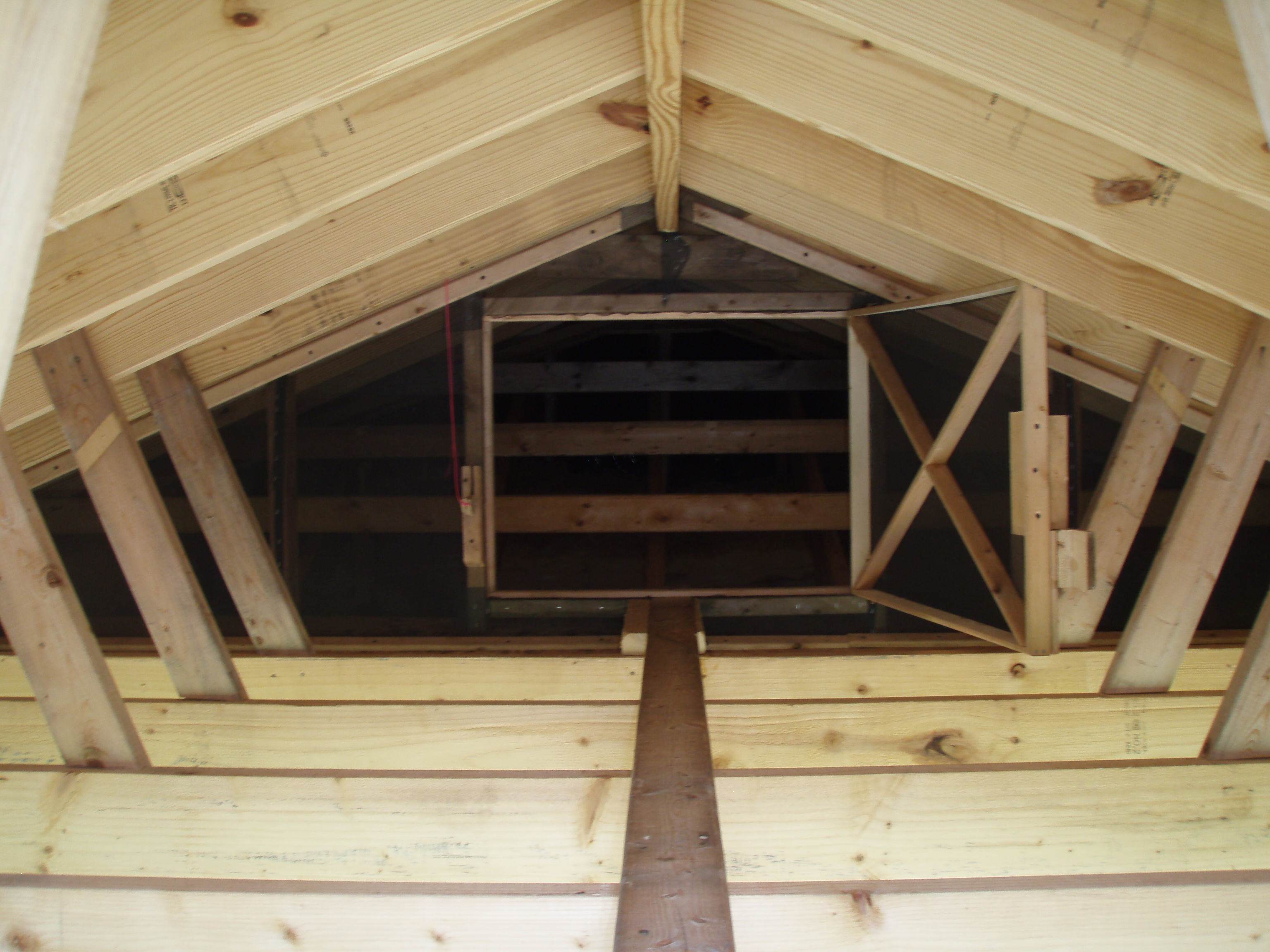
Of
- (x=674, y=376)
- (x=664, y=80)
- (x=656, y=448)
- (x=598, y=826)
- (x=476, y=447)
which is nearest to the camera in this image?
(x=598, y=826)

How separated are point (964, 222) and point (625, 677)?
1.47m

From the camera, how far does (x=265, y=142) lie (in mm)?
1580

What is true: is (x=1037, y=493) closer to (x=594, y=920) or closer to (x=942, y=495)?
(x=942, y=495)

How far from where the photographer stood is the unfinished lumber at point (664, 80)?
154 centimetres

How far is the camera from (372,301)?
2.90 metres

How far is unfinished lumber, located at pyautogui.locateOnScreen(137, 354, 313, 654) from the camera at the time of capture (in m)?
2.41

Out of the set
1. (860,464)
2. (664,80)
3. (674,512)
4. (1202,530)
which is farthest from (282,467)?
(1202,530)

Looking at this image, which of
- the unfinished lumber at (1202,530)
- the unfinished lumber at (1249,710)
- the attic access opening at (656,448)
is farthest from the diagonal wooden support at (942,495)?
the unfinished lumber at (1249,710)

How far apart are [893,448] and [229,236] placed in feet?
16.3

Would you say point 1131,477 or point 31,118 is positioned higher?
point 1131,477

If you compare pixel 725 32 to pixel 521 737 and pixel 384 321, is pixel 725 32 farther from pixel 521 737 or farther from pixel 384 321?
pixel 384 321

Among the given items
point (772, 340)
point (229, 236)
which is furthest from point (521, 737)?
point (772, 340)

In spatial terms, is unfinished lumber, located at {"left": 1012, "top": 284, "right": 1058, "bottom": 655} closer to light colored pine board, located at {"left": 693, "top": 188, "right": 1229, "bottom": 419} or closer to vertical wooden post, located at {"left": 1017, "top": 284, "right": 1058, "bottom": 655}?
vertical wooden post, located at {"left": 1017, "top": 284, "right": 1058, "bottom": 655}

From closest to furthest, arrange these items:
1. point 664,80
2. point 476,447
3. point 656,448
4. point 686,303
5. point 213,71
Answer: point 213,71 → point 664,80 → point 686,303 → point 476,447 → point 656,448
